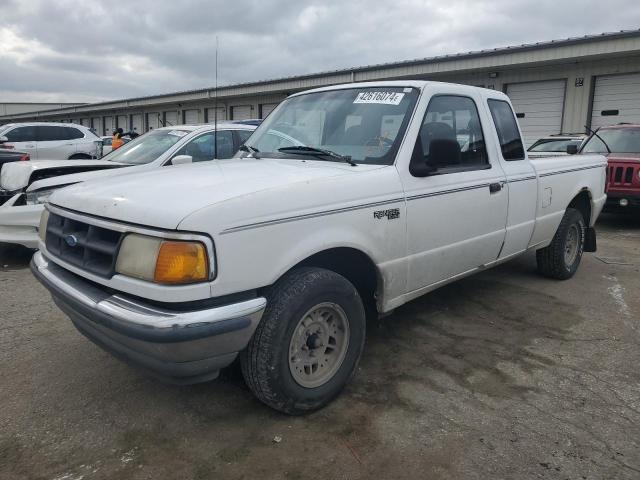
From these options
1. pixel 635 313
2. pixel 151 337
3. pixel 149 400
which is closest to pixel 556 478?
pixel 151 337

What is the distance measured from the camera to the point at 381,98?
3.63m

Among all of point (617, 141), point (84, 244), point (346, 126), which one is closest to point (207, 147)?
point (346, 126)

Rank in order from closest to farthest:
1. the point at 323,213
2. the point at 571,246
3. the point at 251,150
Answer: the point at 323,213, the point at 251,150, the point at 571,246

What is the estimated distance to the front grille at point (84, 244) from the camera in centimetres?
252

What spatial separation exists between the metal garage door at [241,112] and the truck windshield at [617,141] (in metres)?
19.5

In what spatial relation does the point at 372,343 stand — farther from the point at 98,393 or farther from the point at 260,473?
the point at 98,393

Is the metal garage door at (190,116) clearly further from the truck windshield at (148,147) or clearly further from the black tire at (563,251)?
the black tire at (563,251)

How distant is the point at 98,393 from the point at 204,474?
110 centimetres

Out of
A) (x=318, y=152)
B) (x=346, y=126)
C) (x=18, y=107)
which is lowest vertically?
(x=318, y=152)

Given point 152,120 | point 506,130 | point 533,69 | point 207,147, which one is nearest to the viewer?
point 506,130

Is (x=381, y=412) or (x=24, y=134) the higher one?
(x=24, y=134)

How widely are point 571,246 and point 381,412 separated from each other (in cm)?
378

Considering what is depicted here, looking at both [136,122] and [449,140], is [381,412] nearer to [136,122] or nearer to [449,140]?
[449,140]

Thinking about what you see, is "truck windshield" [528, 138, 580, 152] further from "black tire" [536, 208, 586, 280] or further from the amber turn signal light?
the amber turn signal light
